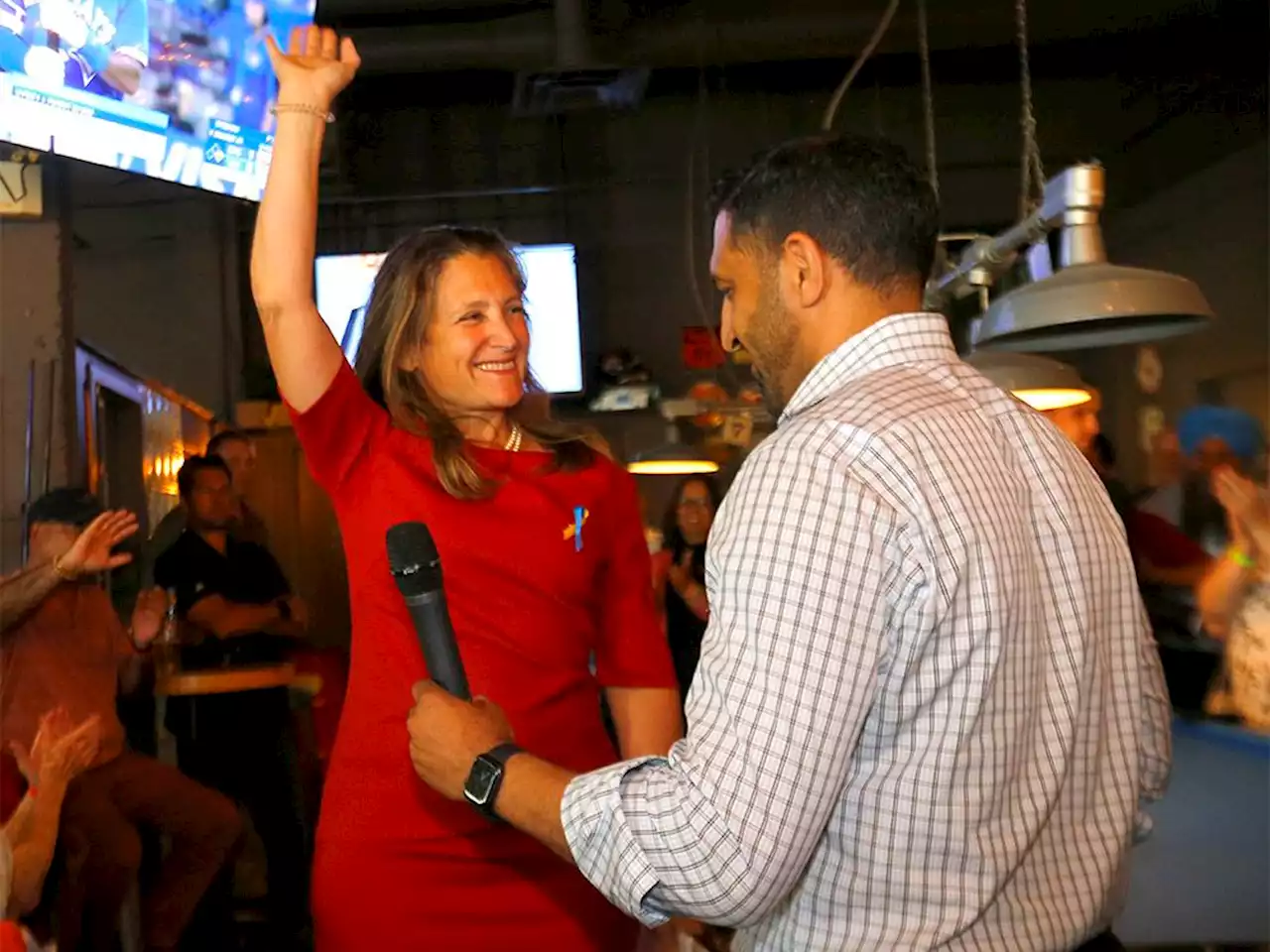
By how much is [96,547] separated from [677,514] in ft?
6.53

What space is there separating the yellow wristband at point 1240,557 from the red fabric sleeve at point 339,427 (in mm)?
2210

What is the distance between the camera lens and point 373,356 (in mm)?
1341

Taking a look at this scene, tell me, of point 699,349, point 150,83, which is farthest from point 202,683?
point 699,349

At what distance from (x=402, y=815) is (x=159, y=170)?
1.85m

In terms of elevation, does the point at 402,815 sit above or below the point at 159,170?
below

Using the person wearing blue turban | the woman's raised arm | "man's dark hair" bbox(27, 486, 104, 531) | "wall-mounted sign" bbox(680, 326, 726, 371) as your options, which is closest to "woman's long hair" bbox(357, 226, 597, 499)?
the woman's raised arm

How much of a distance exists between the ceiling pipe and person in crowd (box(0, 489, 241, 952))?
2.02 meters

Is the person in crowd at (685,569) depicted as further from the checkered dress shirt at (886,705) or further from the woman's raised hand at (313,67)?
the checkered dress shirt at (886,705)

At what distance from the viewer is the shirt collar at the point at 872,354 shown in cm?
93

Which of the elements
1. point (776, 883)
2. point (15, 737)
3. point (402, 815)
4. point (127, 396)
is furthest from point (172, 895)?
point (776, 883)

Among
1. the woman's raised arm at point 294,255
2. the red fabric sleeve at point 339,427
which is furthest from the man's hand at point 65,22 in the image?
the red fabric sleeve at point 339,427

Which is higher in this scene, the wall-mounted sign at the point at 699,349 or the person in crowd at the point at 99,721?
the wall-mounted sign at the point at 699,349

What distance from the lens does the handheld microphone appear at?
1.02 metres

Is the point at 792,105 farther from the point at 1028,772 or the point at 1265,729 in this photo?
the point at 1028,772
